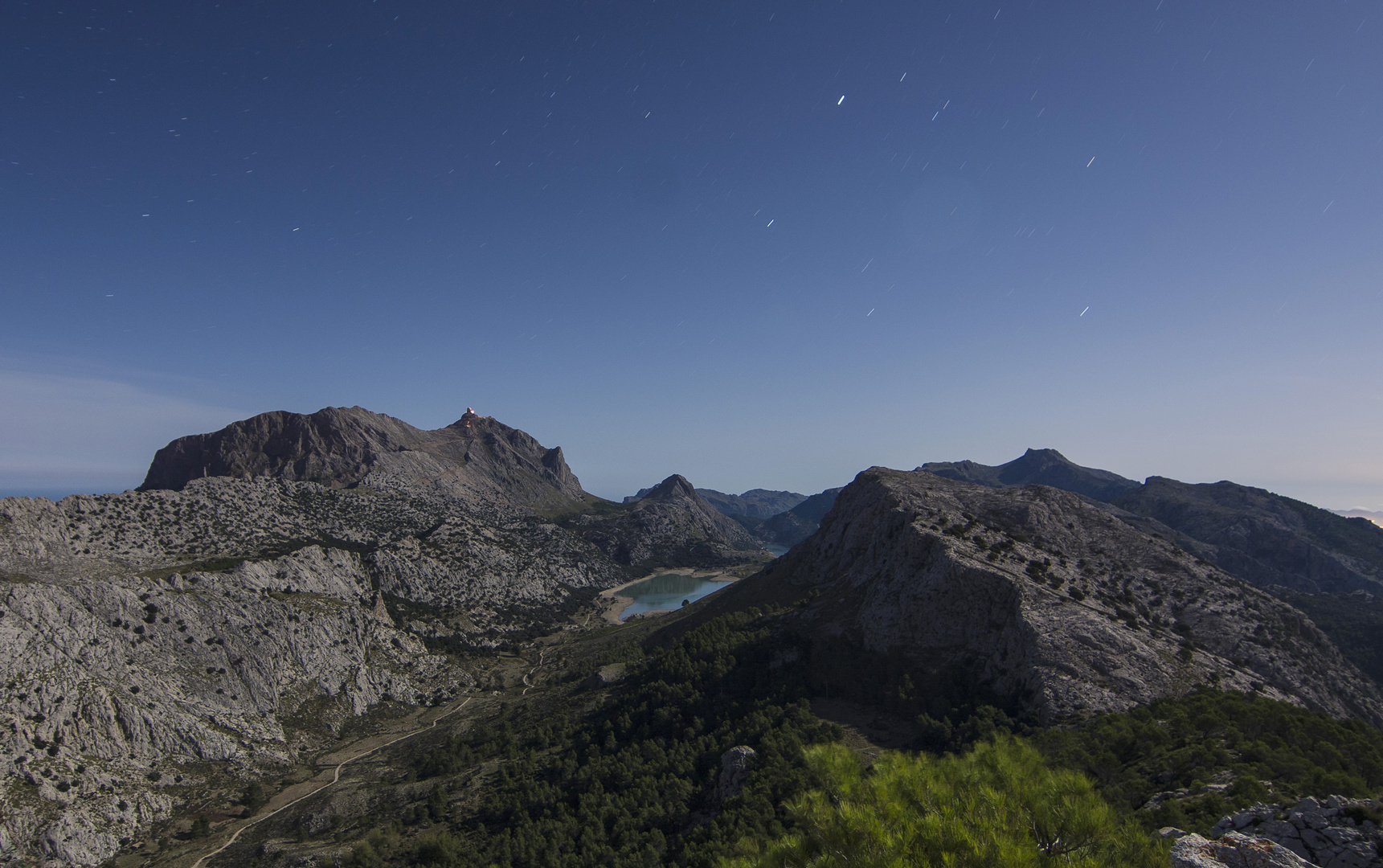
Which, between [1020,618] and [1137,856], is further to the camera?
[1020,618]

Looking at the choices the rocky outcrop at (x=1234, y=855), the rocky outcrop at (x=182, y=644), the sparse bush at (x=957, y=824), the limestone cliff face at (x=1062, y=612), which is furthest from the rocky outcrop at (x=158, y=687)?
the rocky outcrop at (x=1234, y=855)

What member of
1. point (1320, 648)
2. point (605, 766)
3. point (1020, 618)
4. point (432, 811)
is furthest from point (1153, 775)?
point (432, 811)

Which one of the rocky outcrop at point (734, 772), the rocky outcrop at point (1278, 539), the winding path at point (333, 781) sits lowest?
the winding path at point (333, 781)

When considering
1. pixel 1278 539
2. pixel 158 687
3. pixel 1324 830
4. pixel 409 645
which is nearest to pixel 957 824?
pixel 1324 830

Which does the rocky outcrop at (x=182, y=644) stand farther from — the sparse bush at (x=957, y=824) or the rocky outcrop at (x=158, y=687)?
the sparse bush at (x=957, y=824)

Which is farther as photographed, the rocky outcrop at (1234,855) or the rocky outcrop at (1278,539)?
the rocky outcrop at (1278,539)

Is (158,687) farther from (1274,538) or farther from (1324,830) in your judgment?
(1274,538)

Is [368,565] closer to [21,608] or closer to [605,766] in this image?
[21,608]
